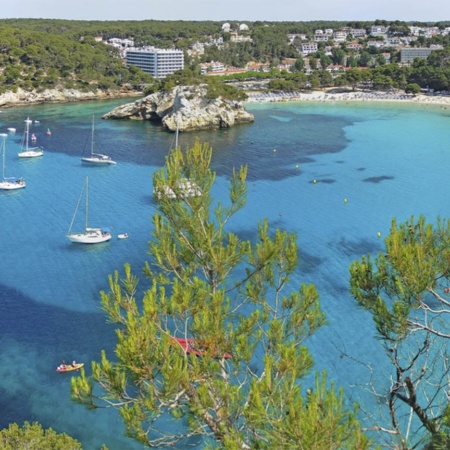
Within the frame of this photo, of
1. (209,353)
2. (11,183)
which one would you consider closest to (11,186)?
(11,183)

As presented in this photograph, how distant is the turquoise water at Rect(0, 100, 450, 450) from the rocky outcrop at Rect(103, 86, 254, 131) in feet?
6.15

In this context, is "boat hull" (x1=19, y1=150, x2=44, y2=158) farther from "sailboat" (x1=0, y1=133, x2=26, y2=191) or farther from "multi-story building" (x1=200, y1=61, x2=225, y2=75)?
"multi-story building" (x1=200, y1=61, x2=225, y2=75)

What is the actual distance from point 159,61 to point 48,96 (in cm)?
2444

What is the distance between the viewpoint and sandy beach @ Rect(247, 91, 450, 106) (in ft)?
276

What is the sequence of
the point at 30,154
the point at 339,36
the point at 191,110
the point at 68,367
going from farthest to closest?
the point at 339,36 < the point at 191,110 < the point at 30,154 < the point at 68,367

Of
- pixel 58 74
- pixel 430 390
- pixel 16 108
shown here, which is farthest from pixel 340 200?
pixel 58 74

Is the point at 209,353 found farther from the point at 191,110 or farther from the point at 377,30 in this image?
the point at 377,30

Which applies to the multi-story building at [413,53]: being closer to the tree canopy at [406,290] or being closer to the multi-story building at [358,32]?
the multi-story building at [358,32]

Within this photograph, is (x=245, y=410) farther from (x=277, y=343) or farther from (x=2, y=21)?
(x=2, y=21)

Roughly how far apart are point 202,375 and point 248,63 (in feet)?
373

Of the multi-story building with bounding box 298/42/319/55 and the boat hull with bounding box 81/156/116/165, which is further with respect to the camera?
the multi-story building with bounding box 298/42/319/55

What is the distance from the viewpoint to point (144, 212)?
34125mm

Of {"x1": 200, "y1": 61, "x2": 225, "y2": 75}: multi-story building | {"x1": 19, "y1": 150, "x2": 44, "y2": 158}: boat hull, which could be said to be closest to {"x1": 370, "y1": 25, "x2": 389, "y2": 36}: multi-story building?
{"x1": 200, "y1": 61, "x2": 225, "y2": 75}: multi-story building

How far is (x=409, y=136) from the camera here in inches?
2290
